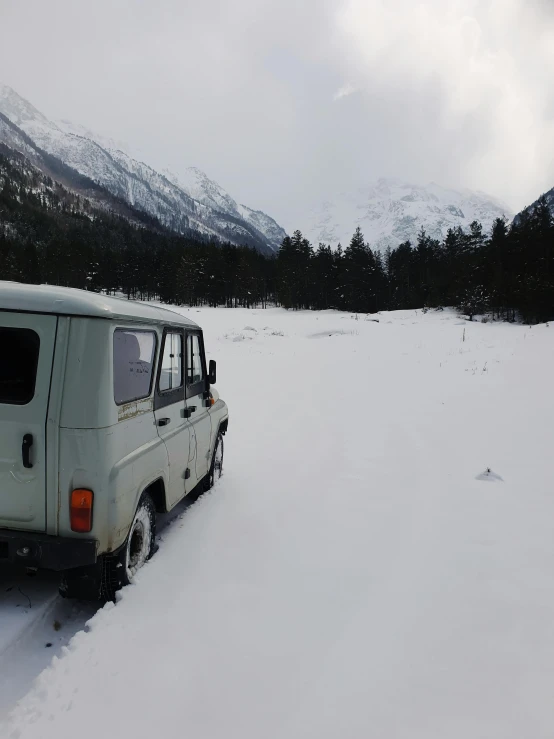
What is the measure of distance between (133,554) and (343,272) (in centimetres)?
6550

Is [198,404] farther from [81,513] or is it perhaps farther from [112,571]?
[81,513]

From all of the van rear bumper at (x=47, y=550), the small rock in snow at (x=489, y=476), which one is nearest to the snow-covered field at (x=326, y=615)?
the small rock in snow at (x=489, y=476)

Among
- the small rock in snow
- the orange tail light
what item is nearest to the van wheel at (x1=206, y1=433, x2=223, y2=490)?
the orange tail light

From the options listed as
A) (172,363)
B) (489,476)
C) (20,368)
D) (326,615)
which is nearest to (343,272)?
(489,476)

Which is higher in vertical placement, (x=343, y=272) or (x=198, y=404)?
(x=343, y=272)

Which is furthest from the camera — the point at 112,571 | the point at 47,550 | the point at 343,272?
the point at 343,272

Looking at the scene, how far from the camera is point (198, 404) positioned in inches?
212

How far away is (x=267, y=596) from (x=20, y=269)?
89.0 m

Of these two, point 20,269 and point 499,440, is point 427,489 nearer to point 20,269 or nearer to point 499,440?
point 499,440

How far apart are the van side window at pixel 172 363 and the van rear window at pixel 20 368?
4.10 ft

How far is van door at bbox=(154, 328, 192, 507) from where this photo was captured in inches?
167

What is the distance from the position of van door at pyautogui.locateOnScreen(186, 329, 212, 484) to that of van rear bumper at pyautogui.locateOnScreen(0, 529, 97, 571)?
6.47ft

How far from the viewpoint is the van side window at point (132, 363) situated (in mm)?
3405

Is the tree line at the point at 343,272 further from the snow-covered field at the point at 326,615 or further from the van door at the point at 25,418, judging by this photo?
the van door at the point at 25,418
